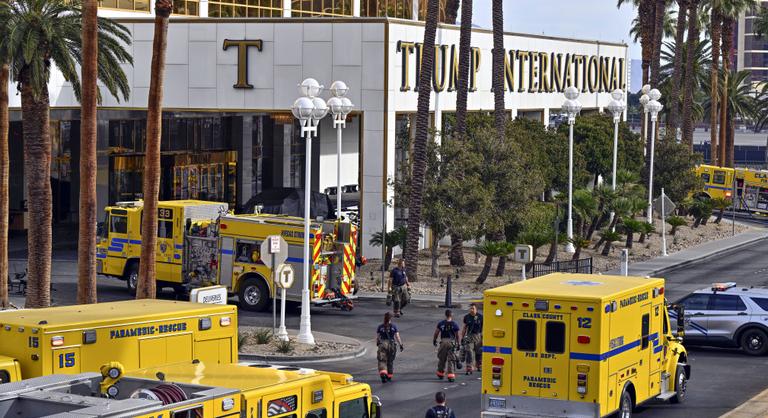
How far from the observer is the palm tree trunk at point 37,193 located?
3534 cm

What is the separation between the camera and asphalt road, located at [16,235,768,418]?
26516 mm

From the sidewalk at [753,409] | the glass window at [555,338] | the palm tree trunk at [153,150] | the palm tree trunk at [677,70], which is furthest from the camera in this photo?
the palm tree trunk at [677,70]

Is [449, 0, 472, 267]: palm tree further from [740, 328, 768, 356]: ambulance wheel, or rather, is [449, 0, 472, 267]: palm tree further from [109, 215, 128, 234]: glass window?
[740, 328, 768, 356]: ambulance wheel

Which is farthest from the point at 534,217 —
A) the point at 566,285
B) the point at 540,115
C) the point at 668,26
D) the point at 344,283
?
the point at 668,26

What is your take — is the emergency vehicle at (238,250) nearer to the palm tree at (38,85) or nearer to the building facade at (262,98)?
the palm tree at (38,85)

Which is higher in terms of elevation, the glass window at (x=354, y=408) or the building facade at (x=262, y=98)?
the building facade at (x=262, y=98)

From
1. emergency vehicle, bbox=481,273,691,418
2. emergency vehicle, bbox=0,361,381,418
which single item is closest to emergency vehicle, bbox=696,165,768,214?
emergency vehicle, bbox=481,273,691,418

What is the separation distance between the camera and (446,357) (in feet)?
93.5

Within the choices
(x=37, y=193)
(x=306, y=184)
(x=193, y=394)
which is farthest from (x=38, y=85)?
(x=193, y=394)

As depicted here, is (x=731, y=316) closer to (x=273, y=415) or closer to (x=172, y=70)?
(x=273, y=415)

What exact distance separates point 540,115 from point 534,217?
2963cm

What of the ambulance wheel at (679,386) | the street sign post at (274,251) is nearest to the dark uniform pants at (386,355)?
the street sign post at (274,251)

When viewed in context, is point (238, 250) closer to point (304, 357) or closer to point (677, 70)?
point (304, 357)

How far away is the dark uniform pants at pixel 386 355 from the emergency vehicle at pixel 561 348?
5.42m
